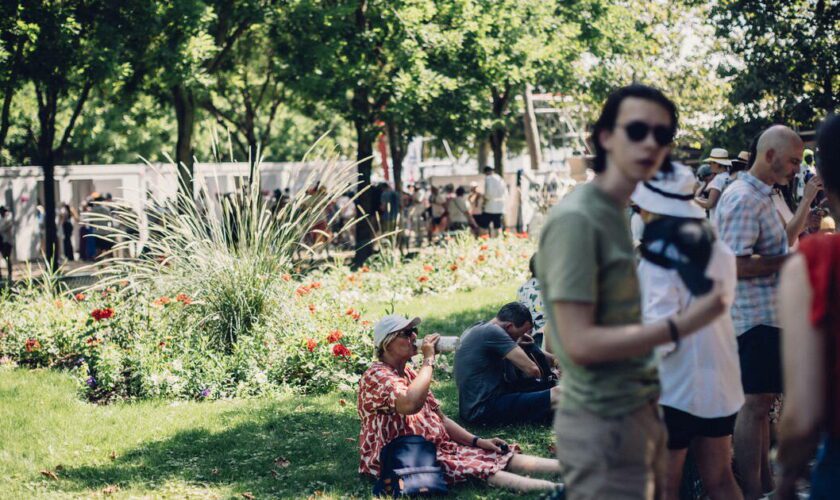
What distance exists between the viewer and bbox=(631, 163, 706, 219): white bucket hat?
3383mm

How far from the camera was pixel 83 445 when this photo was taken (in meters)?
7.09

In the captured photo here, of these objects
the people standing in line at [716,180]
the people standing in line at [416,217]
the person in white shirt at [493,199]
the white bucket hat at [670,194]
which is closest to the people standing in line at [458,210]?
the people standing in line at [416,217]

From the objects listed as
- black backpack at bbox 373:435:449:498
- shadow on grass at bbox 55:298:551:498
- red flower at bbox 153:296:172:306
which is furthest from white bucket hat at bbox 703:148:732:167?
black backpack at bbox 373:435:449:498

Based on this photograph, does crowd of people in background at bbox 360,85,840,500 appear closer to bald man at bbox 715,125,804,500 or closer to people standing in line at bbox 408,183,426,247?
bald man at bbox 715,125,804,500

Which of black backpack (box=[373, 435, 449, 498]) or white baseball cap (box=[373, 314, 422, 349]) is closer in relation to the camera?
black backpack (box=[373, 435, 449, 498])

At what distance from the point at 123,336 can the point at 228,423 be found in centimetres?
217

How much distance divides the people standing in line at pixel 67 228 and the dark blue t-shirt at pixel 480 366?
21327 millimetres

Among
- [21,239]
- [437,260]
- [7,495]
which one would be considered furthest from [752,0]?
[21,239]

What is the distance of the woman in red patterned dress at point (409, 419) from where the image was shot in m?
5.57

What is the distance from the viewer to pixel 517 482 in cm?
565

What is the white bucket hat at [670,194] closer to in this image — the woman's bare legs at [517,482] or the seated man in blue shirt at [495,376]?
the woman's bare legs at [517,482]

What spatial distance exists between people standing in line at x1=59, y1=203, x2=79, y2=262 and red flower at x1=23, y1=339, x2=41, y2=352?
16.5 metres

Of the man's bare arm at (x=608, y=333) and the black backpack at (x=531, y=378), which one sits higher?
the man's bare arm at (x=608, y=333)

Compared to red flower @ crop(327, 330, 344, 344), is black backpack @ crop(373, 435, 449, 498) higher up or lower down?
lower down
